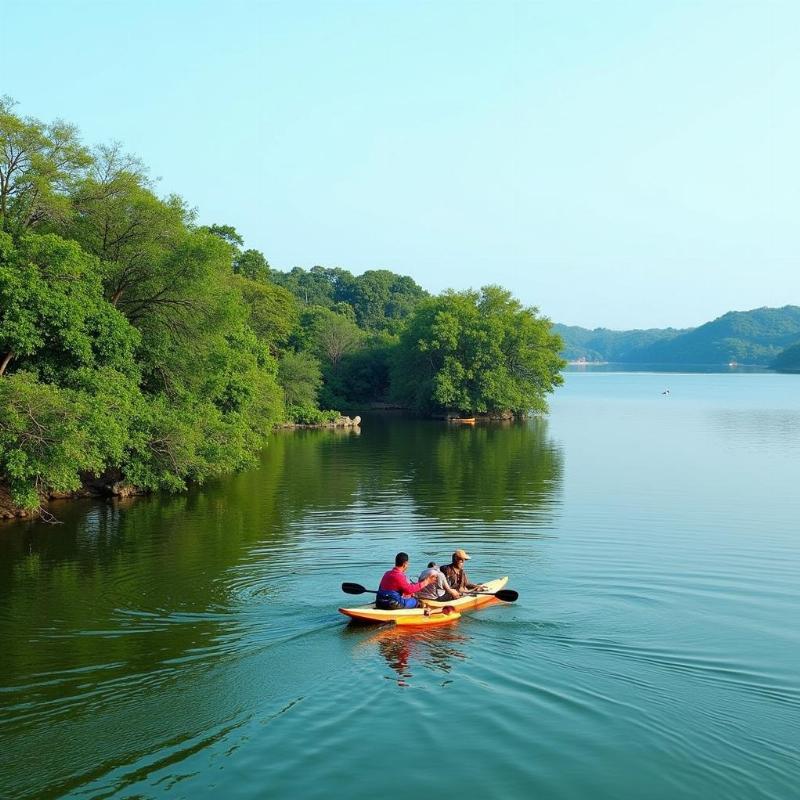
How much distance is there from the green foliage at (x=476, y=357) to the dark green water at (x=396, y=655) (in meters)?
45.1

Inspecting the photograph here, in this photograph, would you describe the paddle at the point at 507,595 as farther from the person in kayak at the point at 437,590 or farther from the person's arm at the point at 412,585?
the person's arm at the point at 412,585

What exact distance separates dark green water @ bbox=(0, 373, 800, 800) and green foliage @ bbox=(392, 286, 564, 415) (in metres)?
45.1

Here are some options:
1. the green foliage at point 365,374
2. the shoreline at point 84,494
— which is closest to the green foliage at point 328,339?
the green foliage at point 365,374

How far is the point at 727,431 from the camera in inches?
2341

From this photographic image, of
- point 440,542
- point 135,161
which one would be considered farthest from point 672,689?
point 135,161

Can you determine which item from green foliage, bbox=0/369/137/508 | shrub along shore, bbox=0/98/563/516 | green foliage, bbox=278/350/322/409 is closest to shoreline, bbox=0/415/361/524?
shrub along shore, bbox=0/98/563/516

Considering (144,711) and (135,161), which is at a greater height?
(135,161)

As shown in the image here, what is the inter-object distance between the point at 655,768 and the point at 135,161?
29498mm

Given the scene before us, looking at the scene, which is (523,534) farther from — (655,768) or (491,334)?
(491,334)

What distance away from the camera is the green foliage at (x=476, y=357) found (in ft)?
251

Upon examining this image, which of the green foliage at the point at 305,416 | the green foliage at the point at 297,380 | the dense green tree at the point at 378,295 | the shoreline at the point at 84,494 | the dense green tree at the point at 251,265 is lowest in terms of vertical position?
the shoreline at the point at 84,494

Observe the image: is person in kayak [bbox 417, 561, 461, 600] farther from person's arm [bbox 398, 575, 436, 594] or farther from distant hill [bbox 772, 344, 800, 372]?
distant hill [bbox 772, 344, 800, 372]

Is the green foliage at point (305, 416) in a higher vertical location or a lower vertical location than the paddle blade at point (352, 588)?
higher

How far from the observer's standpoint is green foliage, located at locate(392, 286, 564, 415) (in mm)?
76625
